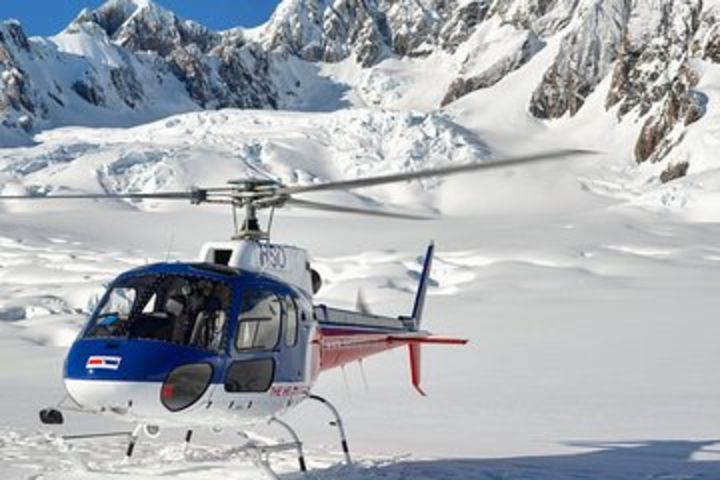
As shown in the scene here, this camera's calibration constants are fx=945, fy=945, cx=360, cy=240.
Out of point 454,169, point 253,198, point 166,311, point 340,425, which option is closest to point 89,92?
point 253,198

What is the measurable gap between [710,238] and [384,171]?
104ft

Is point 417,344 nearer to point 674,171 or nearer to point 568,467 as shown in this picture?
point 568,467

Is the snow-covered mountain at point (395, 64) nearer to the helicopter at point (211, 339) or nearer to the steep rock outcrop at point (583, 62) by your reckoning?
the steep rock outcrop at point (583, 62)

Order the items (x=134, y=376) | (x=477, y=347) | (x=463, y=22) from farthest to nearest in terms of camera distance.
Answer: (x=463, y=22) < (x=477, y=347) < (x=134, y=376)

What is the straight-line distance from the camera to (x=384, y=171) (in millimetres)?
69125

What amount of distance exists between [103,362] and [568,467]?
398cm

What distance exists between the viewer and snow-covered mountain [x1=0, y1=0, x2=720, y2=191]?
94.1 metres

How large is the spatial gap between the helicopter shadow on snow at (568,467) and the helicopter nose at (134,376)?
1456 millimetres

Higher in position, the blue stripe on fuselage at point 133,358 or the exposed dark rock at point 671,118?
the exposed dark rock at point 671,118

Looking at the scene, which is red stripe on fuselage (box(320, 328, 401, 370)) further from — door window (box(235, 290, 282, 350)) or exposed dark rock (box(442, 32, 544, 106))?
exposed dark rock (box(442, 32, 544, 106))

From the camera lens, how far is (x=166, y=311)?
21.4 feet

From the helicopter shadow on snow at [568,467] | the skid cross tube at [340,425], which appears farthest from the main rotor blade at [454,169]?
the helicopter shadow on snow at [568,467]

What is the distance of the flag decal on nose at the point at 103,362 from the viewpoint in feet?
20.1

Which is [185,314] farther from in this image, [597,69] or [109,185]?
[597,69]
